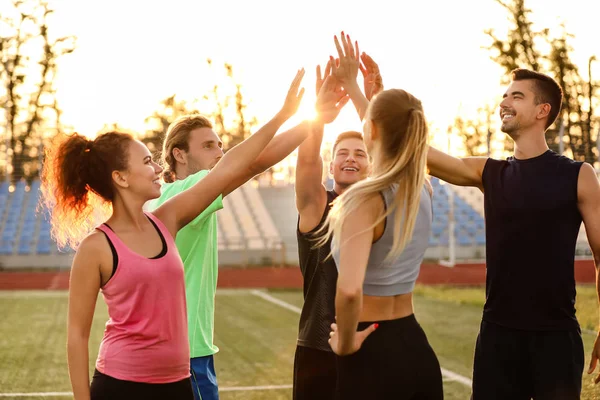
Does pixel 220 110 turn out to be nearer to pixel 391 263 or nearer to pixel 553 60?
pixel 553 60

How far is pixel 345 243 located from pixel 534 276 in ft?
5.16

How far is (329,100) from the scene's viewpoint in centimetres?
445

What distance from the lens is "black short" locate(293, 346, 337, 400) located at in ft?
14.7

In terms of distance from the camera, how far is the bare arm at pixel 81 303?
3469mm

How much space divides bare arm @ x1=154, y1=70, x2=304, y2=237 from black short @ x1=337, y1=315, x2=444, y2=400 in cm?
94

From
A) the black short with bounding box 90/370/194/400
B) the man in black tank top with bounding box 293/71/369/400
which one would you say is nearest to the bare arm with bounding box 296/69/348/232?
the man in black tank top with bounding box 293/71/369/400

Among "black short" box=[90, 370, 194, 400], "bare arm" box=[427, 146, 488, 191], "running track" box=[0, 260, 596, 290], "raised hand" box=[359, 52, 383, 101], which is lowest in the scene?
"running track" box=[0, 260, 596, 290]

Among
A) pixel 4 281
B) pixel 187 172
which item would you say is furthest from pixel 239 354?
pixel 4 281

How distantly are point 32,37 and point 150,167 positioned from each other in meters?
38.4

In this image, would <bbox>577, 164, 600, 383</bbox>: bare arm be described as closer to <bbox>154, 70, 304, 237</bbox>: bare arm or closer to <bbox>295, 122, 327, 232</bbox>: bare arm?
<bbox>295, 122, 327, 232</bbox>: bare arm

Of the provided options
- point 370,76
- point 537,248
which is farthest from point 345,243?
point 537,248

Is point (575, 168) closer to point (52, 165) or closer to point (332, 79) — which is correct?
point (332, 79)

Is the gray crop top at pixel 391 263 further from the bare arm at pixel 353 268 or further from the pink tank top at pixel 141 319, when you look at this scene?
the pink tank top at pixel 141 319

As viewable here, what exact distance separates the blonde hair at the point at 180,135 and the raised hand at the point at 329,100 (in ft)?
2.38
